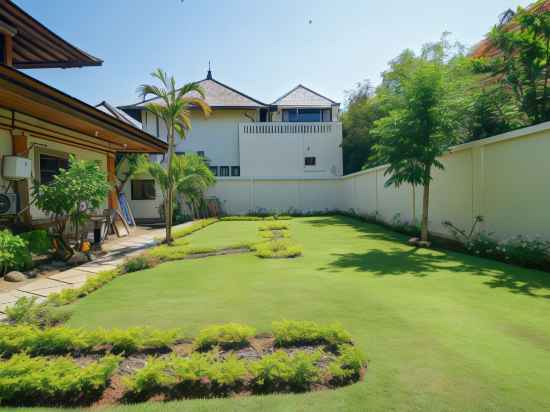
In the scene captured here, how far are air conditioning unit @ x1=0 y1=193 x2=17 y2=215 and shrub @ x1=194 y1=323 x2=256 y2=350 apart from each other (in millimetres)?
5881

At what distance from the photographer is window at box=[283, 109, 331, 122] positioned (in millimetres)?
22109

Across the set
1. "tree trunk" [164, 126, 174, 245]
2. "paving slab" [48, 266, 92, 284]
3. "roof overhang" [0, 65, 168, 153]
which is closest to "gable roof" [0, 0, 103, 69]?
"roof overhang" [0, 65, 168, 153]

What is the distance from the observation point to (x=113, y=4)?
23.4 ft

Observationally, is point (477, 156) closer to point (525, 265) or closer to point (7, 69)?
point (525, 265)

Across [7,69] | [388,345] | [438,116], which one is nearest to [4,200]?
[7,69]

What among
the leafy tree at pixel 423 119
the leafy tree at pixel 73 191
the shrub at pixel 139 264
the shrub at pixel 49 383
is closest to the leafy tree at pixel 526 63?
the leafy tree at pixel 423 119

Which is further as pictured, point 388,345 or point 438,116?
point 438,116

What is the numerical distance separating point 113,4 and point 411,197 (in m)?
9.19

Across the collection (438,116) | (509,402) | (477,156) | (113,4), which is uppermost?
(113,4)

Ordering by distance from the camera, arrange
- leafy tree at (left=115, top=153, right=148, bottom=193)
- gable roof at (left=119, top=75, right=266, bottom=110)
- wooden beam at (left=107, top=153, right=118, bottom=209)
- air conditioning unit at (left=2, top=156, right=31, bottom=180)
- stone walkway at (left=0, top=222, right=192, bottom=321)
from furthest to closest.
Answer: gable roof at (left=119, top=75, right=266, bottom=110), leafy tree at (left=115, top=153, right=148, bottom=193), wooden beam at (left=107, top=153, right=118, bottom=209), air conditioning unit at (left=2, top=156, right=31, bottom=180), stone walkway at (left=0, top=222, right=192, bottom=321)

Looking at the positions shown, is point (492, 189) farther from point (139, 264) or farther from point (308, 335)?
point (139, 264)

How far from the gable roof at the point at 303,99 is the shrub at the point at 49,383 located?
69.6 ft

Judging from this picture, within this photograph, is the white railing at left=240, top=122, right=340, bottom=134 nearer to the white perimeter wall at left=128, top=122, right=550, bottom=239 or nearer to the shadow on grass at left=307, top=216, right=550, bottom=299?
the white perimeter wall at left=128, top=122, right=550, bottom=239

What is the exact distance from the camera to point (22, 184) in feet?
22.0
